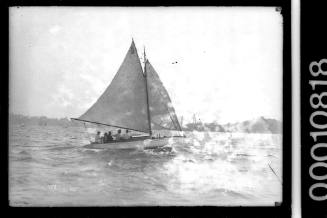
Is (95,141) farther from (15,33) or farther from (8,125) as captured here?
(15,33)

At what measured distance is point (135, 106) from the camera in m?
1.19

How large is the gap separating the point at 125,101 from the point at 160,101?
4.8 inches

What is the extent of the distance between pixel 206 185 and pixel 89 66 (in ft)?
1.89

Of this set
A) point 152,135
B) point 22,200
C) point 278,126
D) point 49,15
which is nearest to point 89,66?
point 49,15

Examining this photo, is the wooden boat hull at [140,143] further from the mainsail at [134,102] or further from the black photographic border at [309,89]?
the black photographic border at [309,89]

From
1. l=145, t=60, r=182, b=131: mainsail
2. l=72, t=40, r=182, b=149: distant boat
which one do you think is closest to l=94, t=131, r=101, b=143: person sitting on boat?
l=72, t=40, r=182, b=149: distant boat

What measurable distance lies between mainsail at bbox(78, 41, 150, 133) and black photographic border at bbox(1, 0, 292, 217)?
0.23 meters

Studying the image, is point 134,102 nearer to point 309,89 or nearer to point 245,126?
point 245,126

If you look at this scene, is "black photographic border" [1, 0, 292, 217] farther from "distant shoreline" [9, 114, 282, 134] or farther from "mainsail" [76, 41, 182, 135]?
"mainsail" [76, 41, 182, 135]

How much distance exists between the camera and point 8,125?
3.84 feet

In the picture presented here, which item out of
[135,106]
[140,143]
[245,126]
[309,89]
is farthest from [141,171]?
[309,89]
